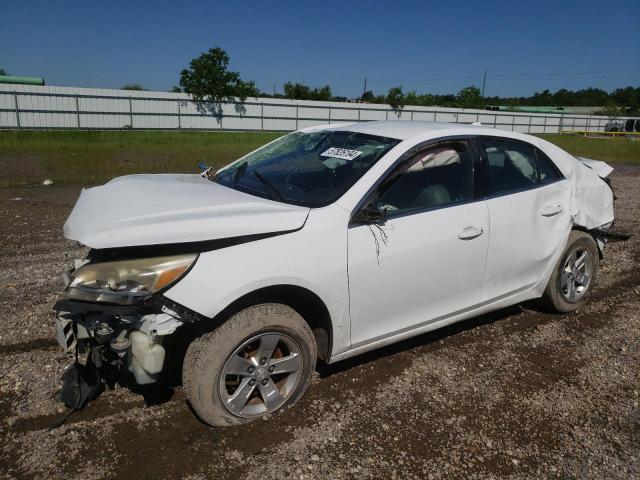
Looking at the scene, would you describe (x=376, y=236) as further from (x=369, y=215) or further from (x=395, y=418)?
(x=395, y=418)

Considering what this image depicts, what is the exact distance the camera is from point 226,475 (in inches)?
103

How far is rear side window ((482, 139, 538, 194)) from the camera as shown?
3912 mm

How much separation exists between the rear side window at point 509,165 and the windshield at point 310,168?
887 mm

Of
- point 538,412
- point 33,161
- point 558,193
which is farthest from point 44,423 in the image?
point 33,161

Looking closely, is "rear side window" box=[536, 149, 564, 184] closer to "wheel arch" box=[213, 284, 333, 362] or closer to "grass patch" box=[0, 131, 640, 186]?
"wheel arch" box=[213, 284, 333, 362]

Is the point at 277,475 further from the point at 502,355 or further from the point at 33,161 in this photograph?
the point at 33,161

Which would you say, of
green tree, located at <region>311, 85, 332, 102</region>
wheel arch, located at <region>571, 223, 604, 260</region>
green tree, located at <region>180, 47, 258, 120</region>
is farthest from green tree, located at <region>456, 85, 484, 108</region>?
wheel arch, located at <region>571, 223, 604, 260</region>

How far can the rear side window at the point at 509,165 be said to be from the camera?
3912mm

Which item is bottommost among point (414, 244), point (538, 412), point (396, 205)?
point (538, 412)

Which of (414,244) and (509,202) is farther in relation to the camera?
(509,202)

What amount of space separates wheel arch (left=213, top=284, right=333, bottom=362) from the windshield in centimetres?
58

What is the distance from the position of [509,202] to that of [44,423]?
3.48 metres

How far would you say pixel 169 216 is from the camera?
2785 mm

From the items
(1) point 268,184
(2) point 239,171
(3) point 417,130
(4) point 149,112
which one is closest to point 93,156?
(2) point 239,171
